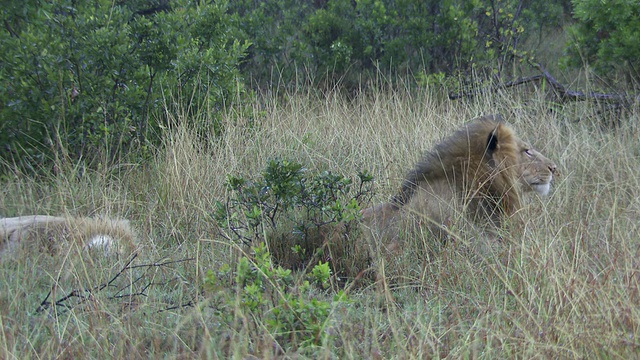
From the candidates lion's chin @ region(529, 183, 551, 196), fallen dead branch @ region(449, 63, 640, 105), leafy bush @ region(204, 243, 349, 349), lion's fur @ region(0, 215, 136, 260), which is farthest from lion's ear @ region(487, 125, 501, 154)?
fallen dead branch @ region(449, 63, 640, 105)

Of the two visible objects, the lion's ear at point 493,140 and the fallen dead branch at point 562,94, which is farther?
the fallen dead branch at point 562,94

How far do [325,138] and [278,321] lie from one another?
3768 mm

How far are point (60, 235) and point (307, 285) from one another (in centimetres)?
206

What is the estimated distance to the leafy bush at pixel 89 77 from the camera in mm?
5758

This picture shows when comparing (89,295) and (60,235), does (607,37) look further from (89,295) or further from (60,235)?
(89,295)

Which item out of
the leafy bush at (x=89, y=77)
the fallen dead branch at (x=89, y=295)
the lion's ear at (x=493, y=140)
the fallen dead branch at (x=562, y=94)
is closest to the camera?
the fallen dead branch at (x=89, y=295)

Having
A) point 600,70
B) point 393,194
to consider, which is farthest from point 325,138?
point 600,70

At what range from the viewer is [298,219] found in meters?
4.38

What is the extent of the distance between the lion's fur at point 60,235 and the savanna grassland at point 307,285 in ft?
0.35

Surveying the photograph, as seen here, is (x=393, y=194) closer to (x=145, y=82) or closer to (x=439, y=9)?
(x=145, y=82)

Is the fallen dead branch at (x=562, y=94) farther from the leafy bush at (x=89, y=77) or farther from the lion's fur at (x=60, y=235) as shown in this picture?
the lion's fur at (x=60, y=235)

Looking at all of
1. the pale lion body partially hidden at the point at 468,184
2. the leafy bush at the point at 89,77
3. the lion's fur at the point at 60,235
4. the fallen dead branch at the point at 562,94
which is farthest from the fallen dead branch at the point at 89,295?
the fallen dead branch at the point at 562,94

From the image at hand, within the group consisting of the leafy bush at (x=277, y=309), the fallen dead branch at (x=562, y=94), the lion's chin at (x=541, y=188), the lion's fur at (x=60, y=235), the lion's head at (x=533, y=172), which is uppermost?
the leafy bush at (x=277, y=309)

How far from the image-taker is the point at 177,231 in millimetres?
4602
